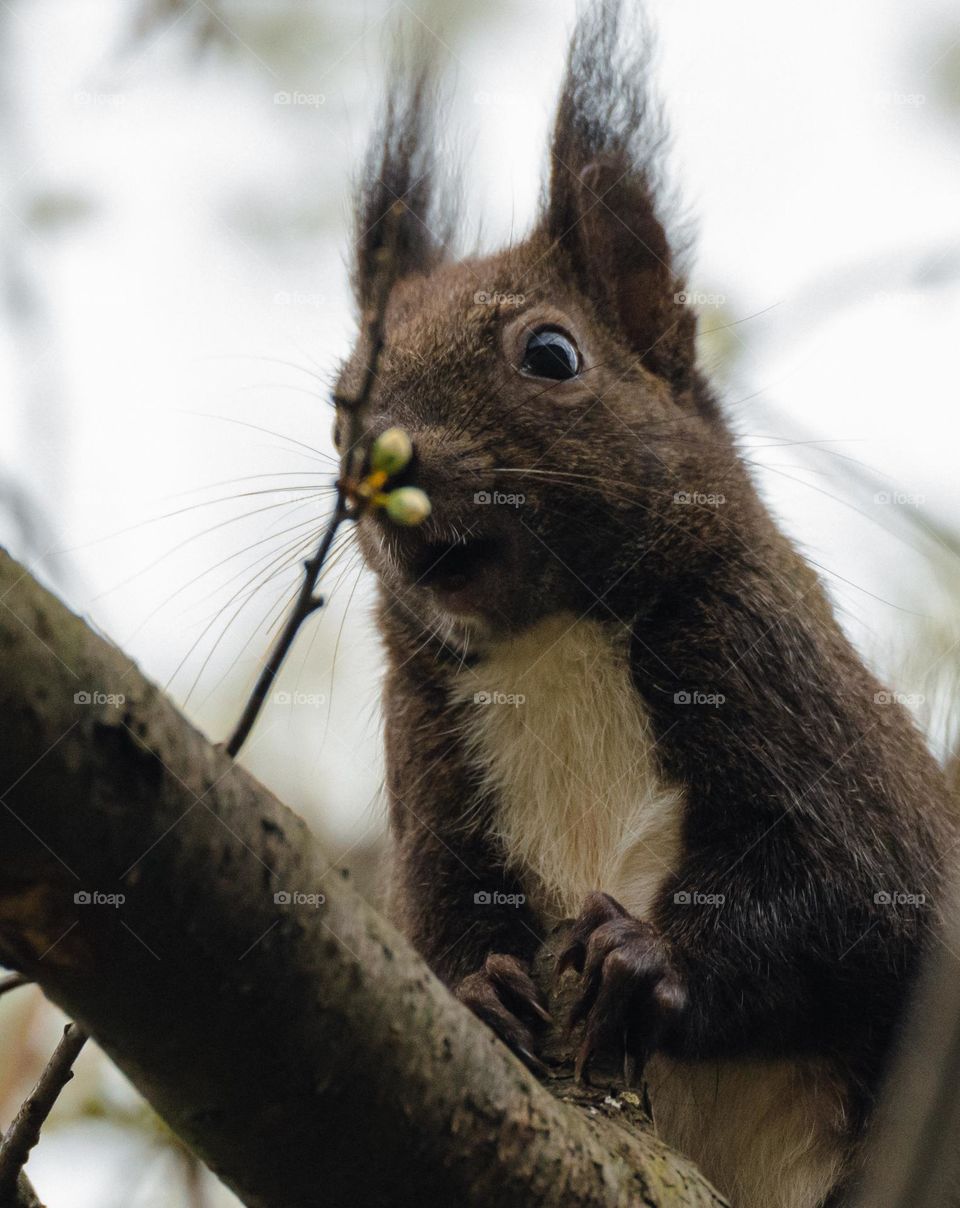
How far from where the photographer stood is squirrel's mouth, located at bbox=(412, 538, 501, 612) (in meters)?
4.43

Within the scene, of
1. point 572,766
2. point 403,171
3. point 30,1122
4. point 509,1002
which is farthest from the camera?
point 403,171

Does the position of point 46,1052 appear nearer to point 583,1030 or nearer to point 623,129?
point 583,1030

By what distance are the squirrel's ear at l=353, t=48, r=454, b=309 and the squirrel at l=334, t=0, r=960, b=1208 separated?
2.59ft

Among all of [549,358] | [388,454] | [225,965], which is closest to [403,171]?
[549,358]

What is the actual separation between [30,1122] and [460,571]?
2154 mm

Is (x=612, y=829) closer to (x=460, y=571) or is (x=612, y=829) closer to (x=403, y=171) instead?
(x=460, y=571)

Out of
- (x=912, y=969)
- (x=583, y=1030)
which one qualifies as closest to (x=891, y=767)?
(x=912, y=969)

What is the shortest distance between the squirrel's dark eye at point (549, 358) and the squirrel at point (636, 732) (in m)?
0.01

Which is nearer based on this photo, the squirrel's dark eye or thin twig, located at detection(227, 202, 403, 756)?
thin twig, located at detection(227, 202, 403, 756)

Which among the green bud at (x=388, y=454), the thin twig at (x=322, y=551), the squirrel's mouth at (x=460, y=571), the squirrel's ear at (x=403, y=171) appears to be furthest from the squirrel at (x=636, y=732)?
the thin twig at (x=322, y=551)

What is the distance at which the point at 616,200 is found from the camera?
17.5 feet

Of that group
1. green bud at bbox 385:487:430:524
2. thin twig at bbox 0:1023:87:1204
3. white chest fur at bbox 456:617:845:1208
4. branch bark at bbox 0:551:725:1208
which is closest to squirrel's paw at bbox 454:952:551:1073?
white chest fur at bbox 456:617:845:1208

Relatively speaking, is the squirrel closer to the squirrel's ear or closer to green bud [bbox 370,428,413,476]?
the squirrel's ear

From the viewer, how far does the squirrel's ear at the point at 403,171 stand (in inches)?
231
